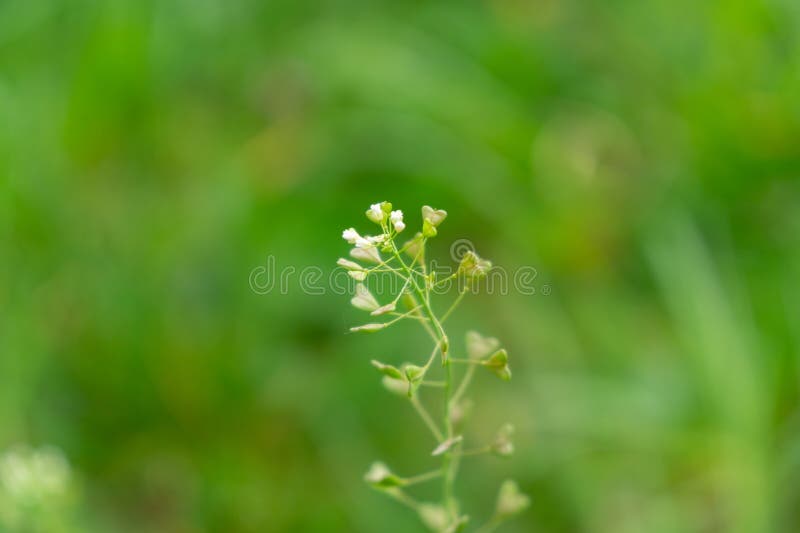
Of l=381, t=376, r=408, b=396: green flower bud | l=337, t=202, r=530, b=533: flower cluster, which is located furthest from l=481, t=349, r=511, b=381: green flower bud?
l=381, t=376, r=408, b=396: green flower bud

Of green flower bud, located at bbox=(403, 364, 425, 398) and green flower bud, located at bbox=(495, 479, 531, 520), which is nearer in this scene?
green flower bud, located at bbox=(403, 364, 425, 398)

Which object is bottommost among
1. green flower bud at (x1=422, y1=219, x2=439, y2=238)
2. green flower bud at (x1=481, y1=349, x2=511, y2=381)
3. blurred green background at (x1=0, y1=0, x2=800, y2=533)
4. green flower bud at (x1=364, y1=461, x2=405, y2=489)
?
green flower bud at (x1=364, y1=461, x2=405, y2=489)

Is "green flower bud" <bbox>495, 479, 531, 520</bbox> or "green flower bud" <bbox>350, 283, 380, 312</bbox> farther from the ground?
"green flower bud" <bbox>350, 283, 380, 312</bbox>

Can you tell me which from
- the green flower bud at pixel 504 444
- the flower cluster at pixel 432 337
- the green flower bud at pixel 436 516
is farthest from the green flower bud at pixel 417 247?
the green flower bud at pixel 436 516

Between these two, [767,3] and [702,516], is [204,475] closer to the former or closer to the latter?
[702,516]

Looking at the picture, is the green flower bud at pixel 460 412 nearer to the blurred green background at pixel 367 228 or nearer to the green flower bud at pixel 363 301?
the green flower bud at pixel 363 301

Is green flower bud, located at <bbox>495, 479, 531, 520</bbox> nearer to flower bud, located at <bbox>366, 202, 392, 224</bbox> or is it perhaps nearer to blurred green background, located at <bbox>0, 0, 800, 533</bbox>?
flower bud, located at <bbox>366, 202, 392, 224</bbox>

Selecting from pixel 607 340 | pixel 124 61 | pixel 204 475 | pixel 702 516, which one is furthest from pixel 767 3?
pixel 204 475
